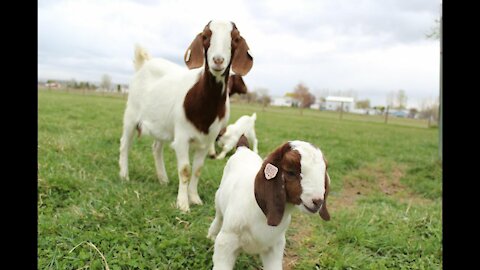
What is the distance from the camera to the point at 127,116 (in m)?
5.16

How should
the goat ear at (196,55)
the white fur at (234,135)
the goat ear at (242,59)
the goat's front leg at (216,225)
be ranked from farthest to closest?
the white fur at (234,135)
the goat ear at (196,55)
the goat ear at (242,59)
the goat's front leg at (216,225)

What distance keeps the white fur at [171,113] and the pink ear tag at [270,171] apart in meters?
1.22

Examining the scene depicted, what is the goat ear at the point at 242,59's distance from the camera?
3.15 meters

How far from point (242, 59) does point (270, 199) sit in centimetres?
140

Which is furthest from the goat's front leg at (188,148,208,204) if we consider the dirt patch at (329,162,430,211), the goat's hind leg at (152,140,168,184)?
the dirt patch at (329,162,430,211)

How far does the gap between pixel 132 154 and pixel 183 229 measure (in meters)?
3.15

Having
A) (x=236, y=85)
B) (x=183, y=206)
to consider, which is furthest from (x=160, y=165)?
(x=236, y=85)

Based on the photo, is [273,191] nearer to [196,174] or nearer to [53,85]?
[196,174]

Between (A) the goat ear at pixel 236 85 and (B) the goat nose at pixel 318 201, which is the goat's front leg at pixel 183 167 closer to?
(A) the goat ear at pixel 236 85

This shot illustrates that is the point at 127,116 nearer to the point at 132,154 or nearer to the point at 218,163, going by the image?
the point at 132,154

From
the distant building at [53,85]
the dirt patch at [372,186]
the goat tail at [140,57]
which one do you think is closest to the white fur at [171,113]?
the goat tail at [140,57]

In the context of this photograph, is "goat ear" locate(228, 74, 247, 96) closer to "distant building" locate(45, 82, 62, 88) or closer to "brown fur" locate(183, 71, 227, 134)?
"brown fur" locate(183, 71, 227, 134)

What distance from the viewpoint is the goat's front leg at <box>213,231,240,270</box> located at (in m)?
2.46

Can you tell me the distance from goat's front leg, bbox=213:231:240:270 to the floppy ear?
0.35 metres
